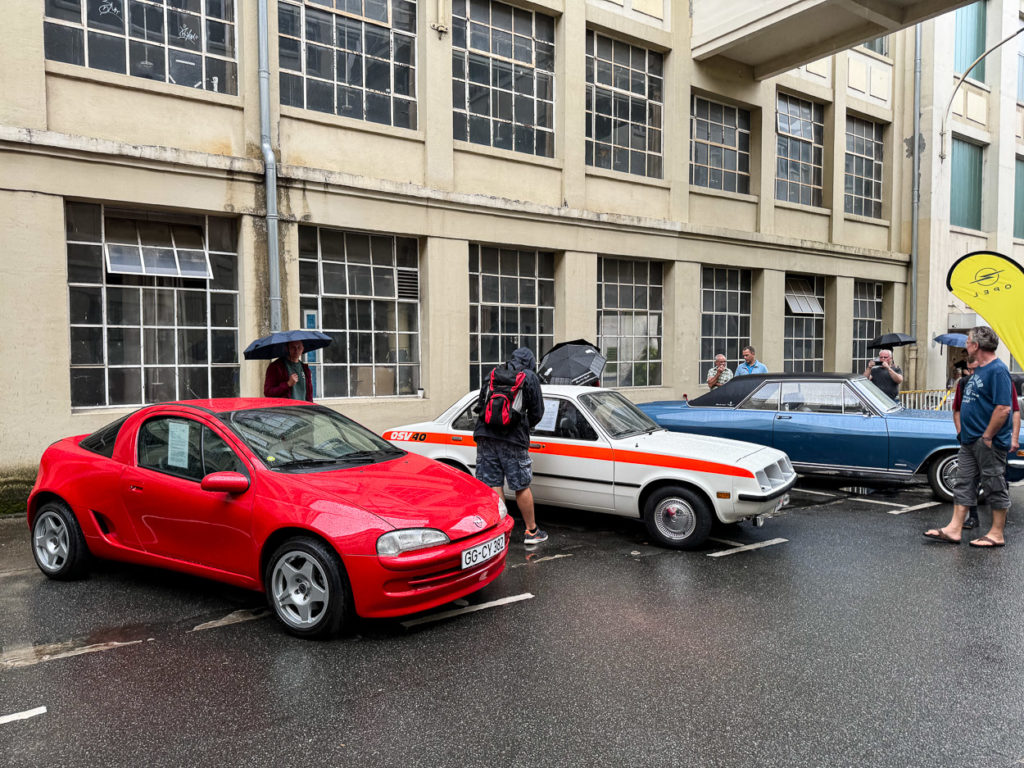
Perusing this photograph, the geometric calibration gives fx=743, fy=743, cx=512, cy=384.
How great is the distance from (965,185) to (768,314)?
8.81m

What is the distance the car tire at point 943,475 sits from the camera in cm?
844

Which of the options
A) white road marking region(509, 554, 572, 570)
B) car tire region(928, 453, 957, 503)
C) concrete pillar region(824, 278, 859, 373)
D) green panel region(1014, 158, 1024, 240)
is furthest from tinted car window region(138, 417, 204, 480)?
green panel region(1014, 158, 1024, 240)

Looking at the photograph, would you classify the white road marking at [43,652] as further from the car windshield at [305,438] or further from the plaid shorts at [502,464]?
the plaid shorts at [502,464]

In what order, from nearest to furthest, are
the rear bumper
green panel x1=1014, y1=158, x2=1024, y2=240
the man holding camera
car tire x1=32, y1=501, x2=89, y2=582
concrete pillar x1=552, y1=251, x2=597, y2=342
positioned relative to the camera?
the rear bumper, car tire x1=32, y1=501, x2=89, y2=582, the man holding camera, concrete pillar x1=552, y1=251, x2=597, y2=342, green panel x1=1014, y1=158, x2=1024, y2=240

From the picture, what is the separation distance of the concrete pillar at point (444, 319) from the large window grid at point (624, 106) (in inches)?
148

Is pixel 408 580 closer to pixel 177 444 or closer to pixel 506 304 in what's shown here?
pixel 177 444

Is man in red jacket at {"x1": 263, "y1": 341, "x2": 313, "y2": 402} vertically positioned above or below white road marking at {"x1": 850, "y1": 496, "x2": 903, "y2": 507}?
above

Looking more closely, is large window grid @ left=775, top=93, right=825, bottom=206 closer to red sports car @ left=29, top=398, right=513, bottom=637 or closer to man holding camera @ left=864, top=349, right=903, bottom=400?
man holding camera @ left=864, top=349, right=903, bottom=400

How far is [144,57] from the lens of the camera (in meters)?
9.06

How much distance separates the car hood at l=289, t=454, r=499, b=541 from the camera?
179 inches

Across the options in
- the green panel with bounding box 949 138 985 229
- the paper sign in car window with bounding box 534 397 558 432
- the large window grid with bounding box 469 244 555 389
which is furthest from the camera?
the green panel with bounding box 949 138 985 229

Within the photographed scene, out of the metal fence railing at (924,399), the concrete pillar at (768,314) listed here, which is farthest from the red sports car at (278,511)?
the concrete pillar at (768,314)

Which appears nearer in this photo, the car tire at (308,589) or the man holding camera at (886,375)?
the car tire at (308,589)

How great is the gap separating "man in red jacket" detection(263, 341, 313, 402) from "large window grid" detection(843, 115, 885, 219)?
14.7m
